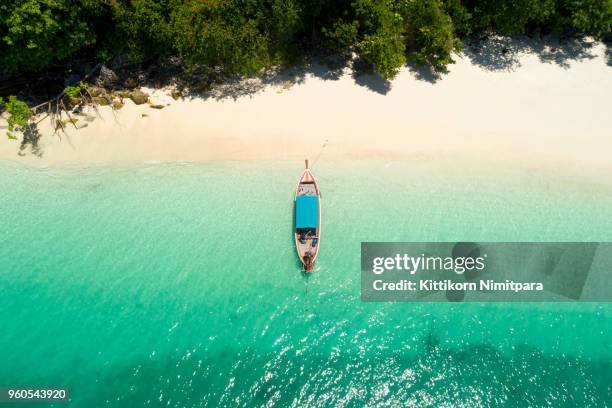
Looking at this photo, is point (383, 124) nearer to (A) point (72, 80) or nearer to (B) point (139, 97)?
(B) point (139, 97)

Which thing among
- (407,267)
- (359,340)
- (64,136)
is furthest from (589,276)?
(64,136)

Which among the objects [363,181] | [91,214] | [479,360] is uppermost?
[363,181]

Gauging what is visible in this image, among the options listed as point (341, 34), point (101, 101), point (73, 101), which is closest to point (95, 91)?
point (101, 101)

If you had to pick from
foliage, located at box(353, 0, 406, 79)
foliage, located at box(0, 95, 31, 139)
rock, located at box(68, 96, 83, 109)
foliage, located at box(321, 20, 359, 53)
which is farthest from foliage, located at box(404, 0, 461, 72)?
foliage, located at box(0, 95, 31, 139)

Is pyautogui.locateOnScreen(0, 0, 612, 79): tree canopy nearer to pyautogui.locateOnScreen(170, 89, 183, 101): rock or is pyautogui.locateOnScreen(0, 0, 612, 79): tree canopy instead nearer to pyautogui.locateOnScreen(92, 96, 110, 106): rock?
pyautogui.locateOnScreen(170, 89, 183, 101): rock

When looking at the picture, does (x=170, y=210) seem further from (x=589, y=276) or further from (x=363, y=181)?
(x=589, y=276)

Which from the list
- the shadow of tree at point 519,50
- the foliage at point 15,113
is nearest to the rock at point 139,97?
the foliage at point 15,113

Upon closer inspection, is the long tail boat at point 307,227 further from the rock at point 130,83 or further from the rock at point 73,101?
the rock at point 73,101
